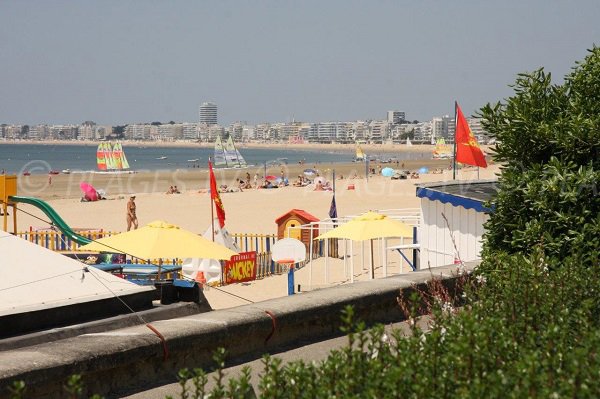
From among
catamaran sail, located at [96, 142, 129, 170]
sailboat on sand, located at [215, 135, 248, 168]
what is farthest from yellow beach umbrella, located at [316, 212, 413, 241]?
catamaran sail, located at [96, 142, 129, 170]

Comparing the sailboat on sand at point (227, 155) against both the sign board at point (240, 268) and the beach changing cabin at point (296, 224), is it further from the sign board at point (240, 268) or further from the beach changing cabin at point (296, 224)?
the sign board at point (240, 268)

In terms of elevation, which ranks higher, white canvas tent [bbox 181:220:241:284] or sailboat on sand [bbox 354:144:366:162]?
sailboat on sand [bbox 354:144:366:162]

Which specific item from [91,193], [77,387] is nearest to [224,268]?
[77,387]

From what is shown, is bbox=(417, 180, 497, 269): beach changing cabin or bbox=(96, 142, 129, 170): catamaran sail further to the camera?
bbox=(96, 142, 129, 170): catamaran sail

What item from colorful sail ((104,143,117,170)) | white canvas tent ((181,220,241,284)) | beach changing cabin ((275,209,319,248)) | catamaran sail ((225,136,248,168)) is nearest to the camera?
white canvas tent ((181,220,241,284))

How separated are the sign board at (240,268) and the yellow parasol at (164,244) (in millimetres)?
4852

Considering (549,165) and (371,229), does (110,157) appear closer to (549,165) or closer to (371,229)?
(371,229)

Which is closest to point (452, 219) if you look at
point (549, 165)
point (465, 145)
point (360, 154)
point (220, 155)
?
point (549, 165)

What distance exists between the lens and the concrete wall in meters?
3.76

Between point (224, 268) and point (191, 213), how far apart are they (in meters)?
22.3

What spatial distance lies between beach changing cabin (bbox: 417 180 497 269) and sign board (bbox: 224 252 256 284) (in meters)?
4.67

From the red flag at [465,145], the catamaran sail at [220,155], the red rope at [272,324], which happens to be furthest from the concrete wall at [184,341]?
the catamaran sail at [220,155]

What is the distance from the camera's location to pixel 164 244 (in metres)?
11.7

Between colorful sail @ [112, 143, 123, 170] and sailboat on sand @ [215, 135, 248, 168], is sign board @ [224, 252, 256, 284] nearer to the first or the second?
sailboat on sand @ [215, 135, 248, 168]
